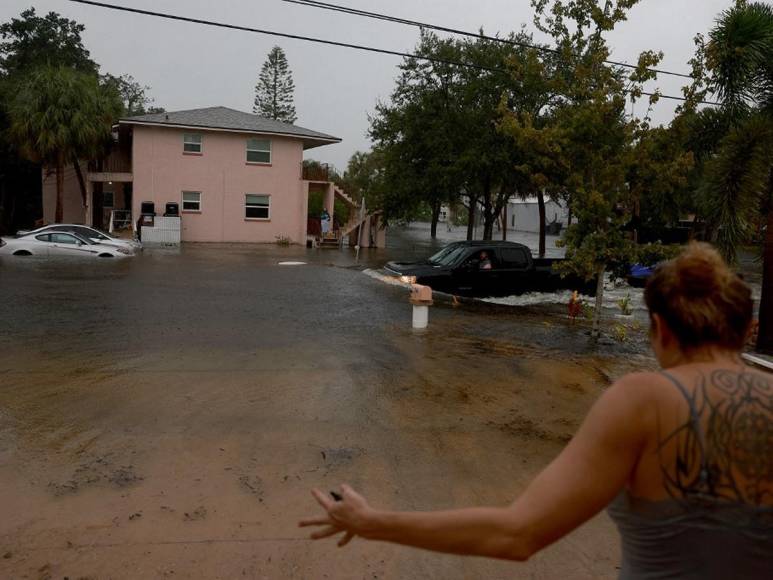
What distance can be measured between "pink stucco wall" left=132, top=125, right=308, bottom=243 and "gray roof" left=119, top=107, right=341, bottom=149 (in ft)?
1.68

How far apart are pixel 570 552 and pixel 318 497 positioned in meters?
2.86

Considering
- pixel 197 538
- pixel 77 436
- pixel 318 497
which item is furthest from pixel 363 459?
pixel 318 497

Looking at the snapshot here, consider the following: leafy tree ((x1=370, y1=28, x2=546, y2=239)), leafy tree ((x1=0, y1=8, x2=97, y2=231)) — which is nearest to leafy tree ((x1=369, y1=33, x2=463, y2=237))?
leafy tree ((x1=370, y1=28, x2=546, y2=239))

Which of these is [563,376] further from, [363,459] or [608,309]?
[608,309]

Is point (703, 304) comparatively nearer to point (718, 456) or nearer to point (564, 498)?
point (718, 456)

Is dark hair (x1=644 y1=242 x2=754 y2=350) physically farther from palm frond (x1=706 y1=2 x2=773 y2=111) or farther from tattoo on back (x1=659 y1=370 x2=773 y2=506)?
palm frond (x1=706 y1=2 x2=773 y2=111)

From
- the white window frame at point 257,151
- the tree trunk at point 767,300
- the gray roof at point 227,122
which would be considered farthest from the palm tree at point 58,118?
the tree trunk at point 767,300

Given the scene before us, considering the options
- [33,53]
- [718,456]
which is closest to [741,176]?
[718,456]

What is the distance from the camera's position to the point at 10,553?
13.0ft

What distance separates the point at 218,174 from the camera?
34406 mm

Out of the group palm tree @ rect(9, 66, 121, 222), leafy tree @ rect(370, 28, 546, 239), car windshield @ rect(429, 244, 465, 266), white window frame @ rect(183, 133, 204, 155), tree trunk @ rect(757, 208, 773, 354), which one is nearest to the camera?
tree trunk @ rect(757, 208, 773, 354)

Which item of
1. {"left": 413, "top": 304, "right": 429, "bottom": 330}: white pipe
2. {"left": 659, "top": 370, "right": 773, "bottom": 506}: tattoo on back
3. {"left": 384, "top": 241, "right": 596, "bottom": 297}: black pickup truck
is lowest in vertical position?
{"left": 413, "top": 304, "right": 429, "bottom": 330}: white pipe

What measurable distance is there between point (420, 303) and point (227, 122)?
2606cm

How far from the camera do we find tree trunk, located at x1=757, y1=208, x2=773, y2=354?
11.3 metres
